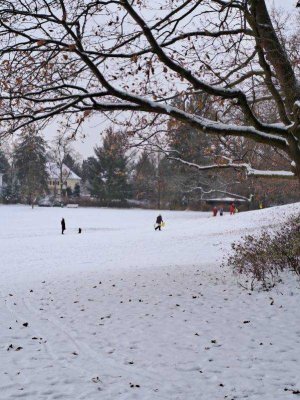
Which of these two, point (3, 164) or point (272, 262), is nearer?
point (272, 262)

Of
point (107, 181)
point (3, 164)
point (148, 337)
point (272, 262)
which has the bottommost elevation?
point (148, 337)

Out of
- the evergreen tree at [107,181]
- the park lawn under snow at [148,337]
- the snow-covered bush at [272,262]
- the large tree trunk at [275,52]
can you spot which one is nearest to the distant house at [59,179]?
the evergreen tree at [107,181]

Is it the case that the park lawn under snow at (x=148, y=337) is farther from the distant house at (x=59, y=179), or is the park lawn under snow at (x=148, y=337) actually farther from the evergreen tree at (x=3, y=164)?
the evergreen tree at (x=3, y=164)

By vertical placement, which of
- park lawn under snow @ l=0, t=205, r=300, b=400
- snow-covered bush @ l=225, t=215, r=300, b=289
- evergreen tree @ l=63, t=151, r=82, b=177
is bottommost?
park lawn under snow @ l=0, t=205, r=300, b=400

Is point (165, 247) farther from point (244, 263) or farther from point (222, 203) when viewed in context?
point (222, 203)

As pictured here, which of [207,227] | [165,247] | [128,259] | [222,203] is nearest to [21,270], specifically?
[128,259]

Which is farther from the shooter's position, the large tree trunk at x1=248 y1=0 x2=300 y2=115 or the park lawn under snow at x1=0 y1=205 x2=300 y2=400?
the large tree trunk at x1=248 y1=0 x2=300 y2=115

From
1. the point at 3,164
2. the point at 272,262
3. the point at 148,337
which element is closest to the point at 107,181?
the point at 3,164

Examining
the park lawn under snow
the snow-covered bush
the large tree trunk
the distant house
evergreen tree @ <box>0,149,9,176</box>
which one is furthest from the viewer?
evergreen tree @ <box>0,149,9,176</box>

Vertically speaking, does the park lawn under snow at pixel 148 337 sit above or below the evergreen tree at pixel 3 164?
below

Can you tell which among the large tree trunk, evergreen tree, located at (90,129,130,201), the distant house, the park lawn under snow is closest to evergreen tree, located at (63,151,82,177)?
the distant house

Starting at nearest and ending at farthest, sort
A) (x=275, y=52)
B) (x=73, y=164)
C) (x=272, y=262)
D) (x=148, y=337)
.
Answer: (x=148, y=337) → (x=275, y=52) → (x=272, y=262) → (x=73, y=164)

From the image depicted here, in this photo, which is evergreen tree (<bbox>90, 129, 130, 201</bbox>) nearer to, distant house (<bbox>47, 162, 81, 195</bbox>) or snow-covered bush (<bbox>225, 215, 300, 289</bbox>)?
distant house (<bbox>47, 162, 81, 195</bbox>)

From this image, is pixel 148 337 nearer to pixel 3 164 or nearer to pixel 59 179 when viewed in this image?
pixel 59 179
